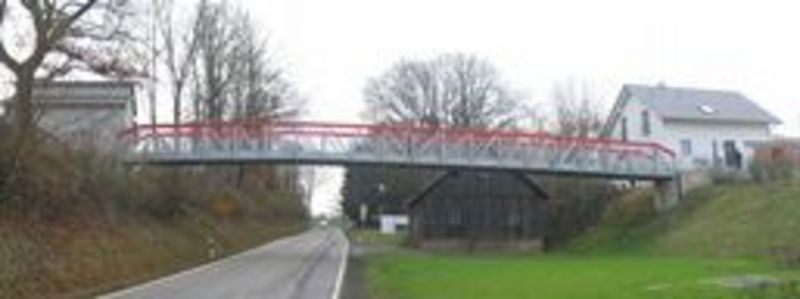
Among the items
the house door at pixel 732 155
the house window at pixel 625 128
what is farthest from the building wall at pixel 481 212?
the house door at pixel 732 155

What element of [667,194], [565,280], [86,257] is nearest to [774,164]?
Answer: [667,194]

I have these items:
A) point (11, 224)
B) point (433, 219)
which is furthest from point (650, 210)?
point (11, 224)

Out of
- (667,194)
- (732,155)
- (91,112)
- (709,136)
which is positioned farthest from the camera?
(709,136)

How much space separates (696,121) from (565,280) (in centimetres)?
4114

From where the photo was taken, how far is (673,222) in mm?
55375

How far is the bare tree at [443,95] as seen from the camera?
97.4 metres

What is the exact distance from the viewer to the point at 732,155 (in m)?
65.1

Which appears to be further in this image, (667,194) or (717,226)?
(667,194)

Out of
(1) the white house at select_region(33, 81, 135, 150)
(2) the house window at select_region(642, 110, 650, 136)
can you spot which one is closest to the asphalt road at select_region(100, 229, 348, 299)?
(1) the white house at select_region(33, 81, 135, 150)

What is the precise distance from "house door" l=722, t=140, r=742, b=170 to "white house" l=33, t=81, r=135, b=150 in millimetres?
29555

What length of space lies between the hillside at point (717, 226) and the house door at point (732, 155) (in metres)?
4.58

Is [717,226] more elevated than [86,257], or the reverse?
[86,257]

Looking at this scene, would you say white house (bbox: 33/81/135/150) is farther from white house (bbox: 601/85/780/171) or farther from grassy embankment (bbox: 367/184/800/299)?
white house (bbox: 601/85/780/171)

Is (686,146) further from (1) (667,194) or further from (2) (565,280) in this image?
(2) (565,280)
